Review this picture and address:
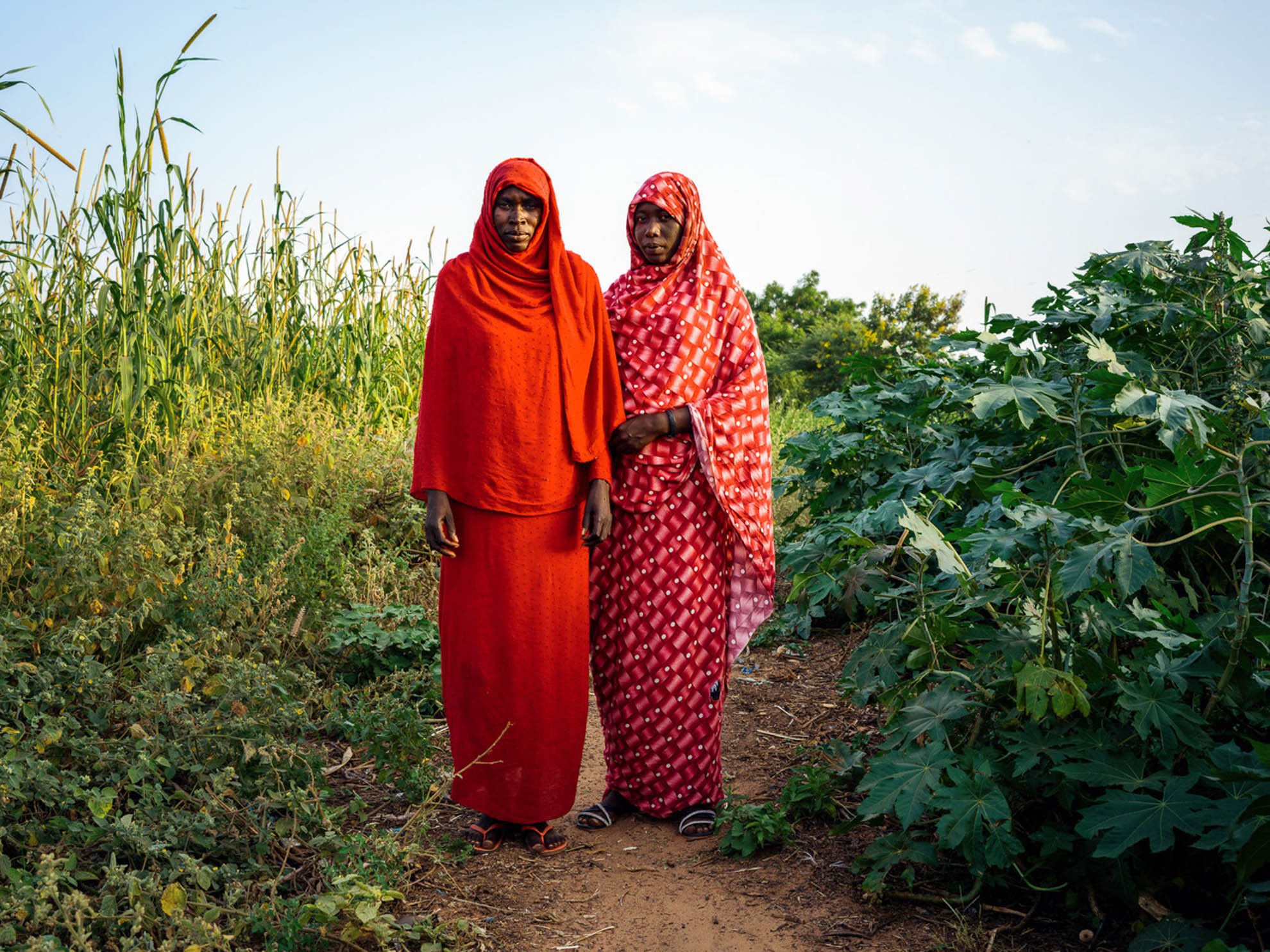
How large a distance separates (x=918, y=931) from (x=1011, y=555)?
0.92 m

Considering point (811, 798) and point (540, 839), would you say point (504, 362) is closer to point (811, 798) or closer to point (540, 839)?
point (540, 839)

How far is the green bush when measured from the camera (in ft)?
6.57

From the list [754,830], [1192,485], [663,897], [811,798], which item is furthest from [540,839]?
[1192,485]

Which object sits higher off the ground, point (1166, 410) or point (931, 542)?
point (1166, 410)

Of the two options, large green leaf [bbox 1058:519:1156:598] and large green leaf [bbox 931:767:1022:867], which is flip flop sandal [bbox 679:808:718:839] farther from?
large green leaf [bbox 1058:519:1156:598]

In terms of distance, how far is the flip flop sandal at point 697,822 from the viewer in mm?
2986

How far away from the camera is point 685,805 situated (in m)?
3.06

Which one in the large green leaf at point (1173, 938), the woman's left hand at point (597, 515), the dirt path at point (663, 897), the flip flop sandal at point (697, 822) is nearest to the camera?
the large green leaf at point (1173, 938)

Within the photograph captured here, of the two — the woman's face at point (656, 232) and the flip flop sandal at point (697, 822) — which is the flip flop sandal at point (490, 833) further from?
the woman's face at point (656, 232)

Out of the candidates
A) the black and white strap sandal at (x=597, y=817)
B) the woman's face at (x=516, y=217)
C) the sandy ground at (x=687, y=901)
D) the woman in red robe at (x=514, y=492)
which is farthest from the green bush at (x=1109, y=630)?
the woman's face at (x=516, y=217)

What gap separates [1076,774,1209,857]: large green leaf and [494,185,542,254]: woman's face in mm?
2038

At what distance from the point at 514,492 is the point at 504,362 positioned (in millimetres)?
373

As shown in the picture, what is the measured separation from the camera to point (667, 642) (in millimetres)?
3014

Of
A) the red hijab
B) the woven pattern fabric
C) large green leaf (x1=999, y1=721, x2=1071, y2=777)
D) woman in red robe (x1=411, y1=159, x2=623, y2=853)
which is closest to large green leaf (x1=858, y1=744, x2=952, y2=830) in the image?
large green leaf (x1=999, y1=721, x2=1071, y2=777)
